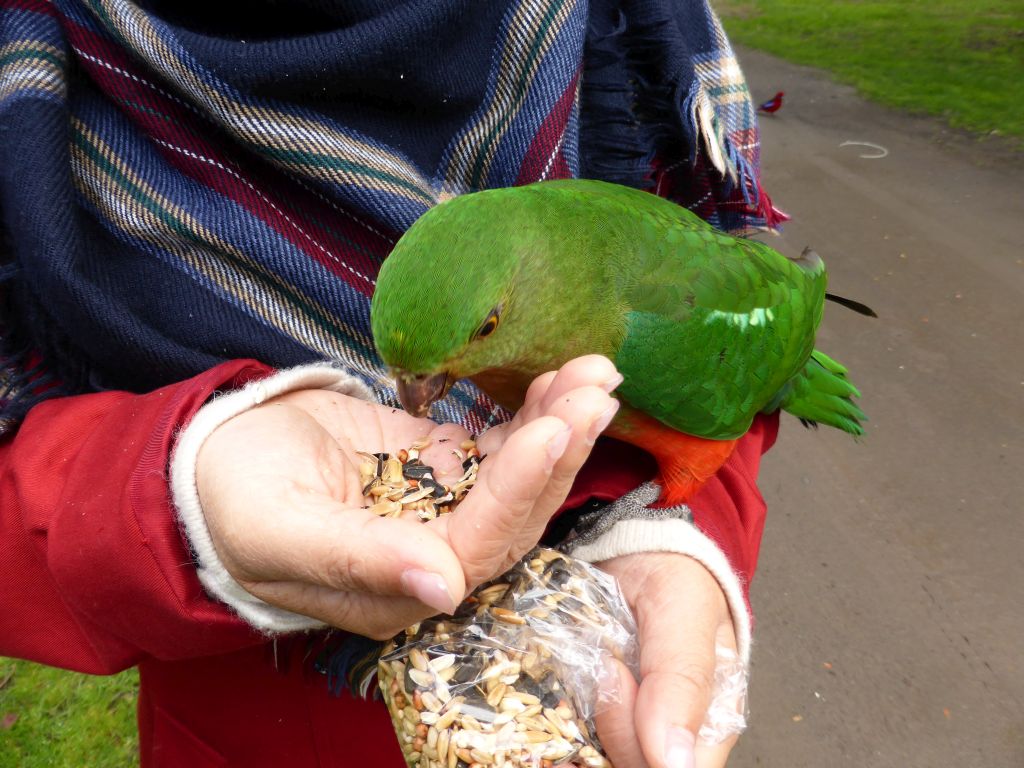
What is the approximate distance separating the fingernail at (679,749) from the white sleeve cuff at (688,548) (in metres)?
0.35

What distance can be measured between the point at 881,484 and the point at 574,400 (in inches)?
131

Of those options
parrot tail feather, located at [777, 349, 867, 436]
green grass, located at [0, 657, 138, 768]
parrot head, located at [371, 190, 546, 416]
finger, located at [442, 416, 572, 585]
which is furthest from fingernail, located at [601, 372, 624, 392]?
green grass, located at [0, 657, 138, 768]

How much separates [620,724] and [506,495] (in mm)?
459

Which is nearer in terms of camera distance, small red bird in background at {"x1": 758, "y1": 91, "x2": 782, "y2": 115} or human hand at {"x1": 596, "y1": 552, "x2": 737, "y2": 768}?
human hand at {"x1": 596, "y1": 552, "x2": 737, "y2": 768}

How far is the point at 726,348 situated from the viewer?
178cm

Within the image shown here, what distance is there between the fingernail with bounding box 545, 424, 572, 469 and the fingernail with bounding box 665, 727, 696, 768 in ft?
1.37

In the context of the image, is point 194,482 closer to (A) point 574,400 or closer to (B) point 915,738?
(A) point 574,400

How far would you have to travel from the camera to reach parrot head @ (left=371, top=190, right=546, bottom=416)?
126 centimetres

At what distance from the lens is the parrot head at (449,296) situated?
A: 126cm

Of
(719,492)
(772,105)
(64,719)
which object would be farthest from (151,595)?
(772,105)

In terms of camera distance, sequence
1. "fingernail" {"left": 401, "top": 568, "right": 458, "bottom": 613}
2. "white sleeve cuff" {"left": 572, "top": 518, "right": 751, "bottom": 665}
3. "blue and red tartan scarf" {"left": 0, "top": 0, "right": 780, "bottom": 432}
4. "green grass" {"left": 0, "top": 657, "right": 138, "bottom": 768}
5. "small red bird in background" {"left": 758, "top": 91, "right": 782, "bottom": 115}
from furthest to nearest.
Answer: "small red bird in background" {"left": 758, "top": 91, "right": 782, "bottom": 115}
"green grass" {"left": 0, "top": 657, "right": 138, "bottom": 768}
"white sleeve cuff" {"left": 572, "top": 518, "right": 751, "bottom": 665}
"blue and red tartan scarf" {"left": 0, "top": 0, "right": 780, "bottom": 432}
"fingernail" {"left": 401, "top": 568, "right": 458, "bottom": 613}

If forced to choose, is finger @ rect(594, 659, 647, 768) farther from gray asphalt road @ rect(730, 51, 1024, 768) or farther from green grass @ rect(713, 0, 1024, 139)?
green grass @ rect(713, 0, 1024, 139)

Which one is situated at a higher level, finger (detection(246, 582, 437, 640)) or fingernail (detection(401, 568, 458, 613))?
fingernail (detection(401, 568, 458, 613))

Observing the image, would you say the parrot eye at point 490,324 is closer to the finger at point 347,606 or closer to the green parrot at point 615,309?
the green parrot at point 615,309
